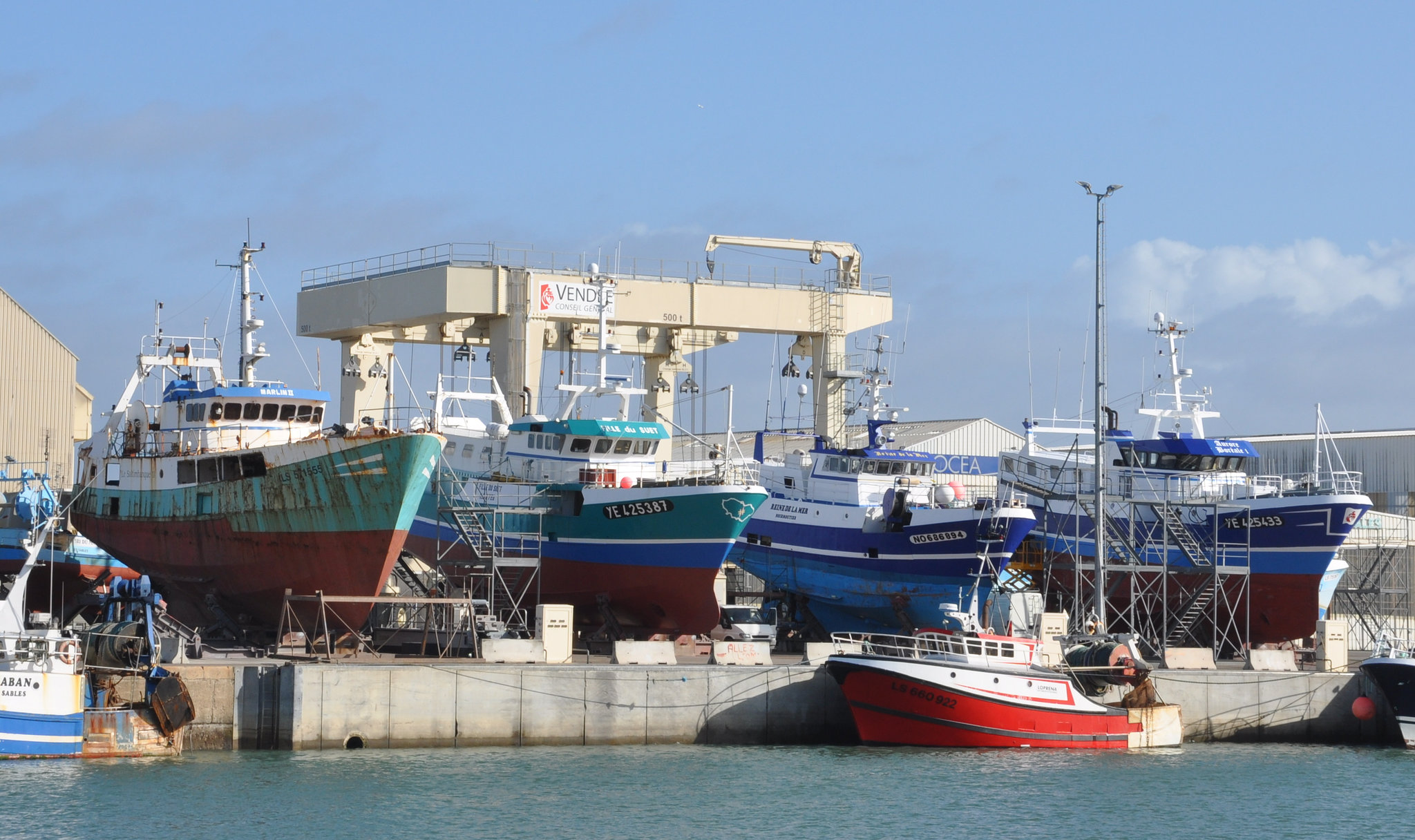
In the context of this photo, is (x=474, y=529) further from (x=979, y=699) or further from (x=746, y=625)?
(x=979, y=699)

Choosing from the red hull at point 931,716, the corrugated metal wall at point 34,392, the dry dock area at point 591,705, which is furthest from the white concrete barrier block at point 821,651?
the corrugated metal wall at point 34,392

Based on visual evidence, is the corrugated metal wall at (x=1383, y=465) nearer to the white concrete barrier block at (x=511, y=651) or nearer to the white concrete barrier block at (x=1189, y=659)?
the white concrete barrier block at (x=1189, y=659)

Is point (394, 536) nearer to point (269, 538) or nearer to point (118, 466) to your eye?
point (269, 538)

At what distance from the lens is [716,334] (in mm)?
54125

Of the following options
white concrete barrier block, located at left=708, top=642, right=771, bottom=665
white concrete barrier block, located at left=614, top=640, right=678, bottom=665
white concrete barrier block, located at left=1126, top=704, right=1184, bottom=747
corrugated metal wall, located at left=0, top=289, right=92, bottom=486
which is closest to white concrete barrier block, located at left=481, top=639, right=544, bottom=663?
white concrete barrier block, located at left=614, top=640, right=678, bottom=665

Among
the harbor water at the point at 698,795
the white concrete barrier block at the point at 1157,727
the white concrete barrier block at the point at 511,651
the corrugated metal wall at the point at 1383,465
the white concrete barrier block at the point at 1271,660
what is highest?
the corrugated metal wall at the point at 1383,465

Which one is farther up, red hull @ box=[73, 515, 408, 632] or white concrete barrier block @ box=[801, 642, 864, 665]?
red hull @ box=[73, 515, 408, 632]

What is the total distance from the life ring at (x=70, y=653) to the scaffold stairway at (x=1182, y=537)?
82.1ft

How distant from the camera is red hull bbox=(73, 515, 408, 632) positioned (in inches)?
1432

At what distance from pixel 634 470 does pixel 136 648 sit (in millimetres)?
→ 16882

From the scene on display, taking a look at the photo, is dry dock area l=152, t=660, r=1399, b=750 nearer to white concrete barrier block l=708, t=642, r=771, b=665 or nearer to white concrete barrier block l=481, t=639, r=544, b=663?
white concrete barrier block l=708, t=642, r=771, b=665

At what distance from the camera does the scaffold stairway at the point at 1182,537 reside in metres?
41.5

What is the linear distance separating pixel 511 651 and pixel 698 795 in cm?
588

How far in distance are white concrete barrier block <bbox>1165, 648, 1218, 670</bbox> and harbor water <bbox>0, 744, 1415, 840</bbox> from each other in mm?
3351
